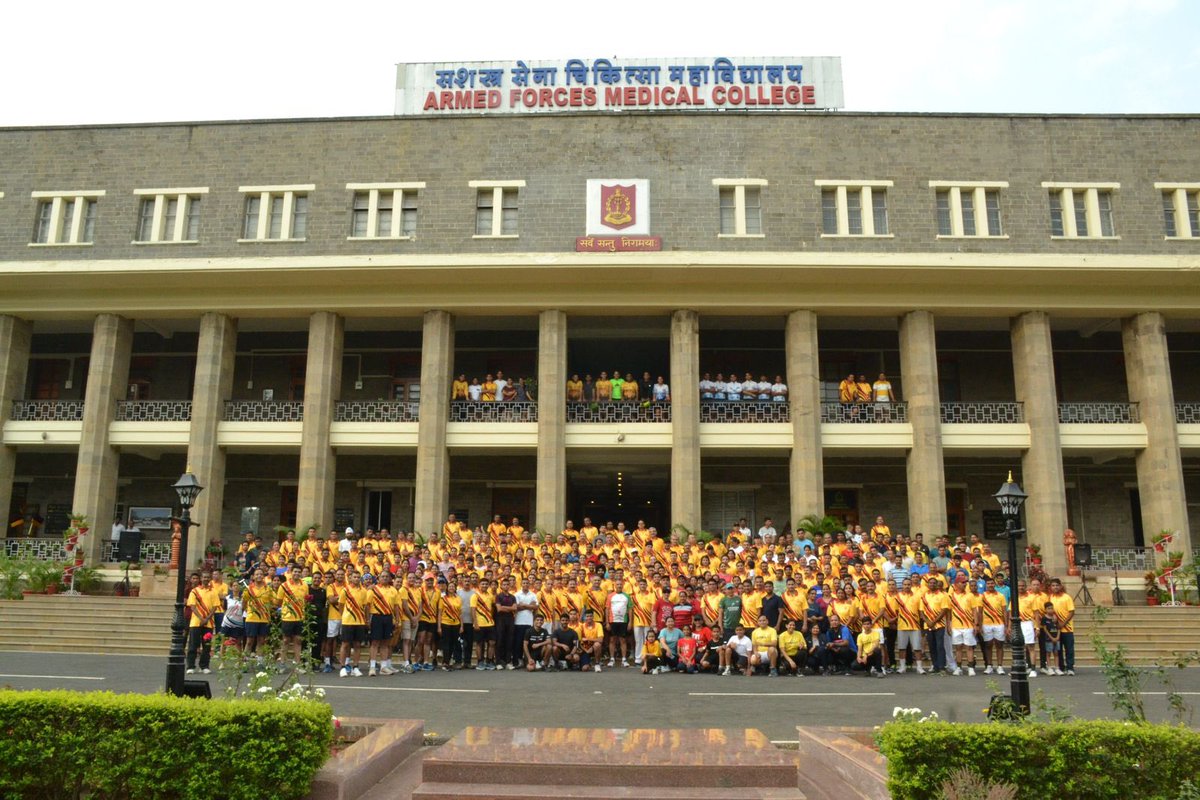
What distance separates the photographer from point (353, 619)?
15.6m

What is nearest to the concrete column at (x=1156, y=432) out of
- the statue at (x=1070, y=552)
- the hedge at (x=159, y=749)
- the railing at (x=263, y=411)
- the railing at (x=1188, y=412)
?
the railing at (x=1188, y=412)

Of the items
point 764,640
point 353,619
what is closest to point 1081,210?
point 764,640

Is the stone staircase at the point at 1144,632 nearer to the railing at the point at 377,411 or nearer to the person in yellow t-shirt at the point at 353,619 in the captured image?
the person in yellow t-shirt at the point at 353,619

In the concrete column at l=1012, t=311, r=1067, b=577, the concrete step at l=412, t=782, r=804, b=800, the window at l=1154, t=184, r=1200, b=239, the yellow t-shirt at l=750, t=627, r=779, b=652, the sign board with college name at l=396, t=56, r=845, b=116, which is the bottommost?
the concrete step at l=412, t=782, r=804, b=800

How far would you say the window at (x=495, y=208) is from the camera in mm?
27062

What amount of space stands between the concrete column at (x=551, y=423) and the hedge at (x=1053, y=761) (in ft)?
61.6

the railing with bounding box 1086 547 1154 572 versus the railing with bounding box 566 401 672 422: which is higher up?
the railing with bounding box 566 401 672 422

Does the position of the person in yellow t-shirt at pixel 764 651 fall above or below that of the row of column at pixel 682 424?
below

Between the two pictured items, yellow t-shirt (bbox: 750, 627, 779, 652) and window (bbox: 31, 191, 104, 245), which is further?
window (bbox: 31, 191, 104, 245)

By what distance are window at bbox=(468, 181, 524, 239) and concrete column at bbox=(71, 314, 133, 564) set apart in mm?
11455

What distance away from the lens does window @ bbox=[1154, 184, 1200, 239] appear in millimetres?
26719

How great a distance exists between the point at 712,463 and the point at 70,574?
18.6 m

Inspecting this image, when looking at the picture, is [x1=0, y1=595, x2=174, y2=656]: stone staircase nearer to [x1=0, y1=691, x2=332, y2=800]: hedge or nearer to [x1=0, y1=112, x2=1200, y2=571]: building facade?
[x1=0, y1=112, x2=1200, y2=571]: building facade

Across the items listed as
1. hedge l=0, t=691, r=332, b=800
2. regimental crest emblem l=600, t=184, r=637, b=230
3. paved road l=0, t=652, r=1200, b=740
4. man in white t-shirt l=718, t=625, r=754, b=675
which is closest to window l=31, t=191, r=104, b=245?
regimental crest emblem l=600, t=184, r=637, b=230
